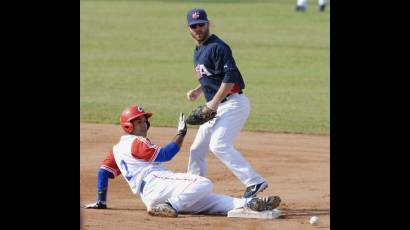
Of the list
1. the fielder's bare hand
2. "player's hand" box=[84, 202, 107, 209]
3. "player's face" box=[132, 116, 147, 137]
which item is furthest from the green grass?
"player's face" box=[132, 116, 147, 137]

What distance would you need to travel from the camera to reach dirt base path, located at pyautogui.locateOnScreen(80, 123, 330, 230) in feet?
25.0

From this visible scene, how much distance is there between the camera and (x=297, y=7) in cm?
3322

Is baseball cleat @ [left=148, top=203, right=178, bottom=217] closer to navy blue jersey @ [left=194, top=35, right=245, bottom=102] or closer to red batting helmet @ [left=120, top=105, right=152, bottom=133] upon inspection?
red batting helmet @ [left=120, top=105, right=152, bottom=133]

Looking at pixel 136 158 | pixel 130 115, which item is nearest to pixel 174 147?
pixel 136 158

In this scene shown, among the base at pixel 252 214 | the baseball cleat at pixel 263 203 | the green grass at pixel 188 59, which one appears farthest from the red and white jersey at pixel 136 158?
the green grass at pixel 188 59

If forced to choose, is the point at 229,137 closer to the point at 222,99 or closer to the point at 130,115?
the point at 222,99

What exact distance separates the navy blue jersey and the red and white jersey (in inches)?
31.4

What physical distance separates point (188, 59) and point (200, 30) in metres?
14.8

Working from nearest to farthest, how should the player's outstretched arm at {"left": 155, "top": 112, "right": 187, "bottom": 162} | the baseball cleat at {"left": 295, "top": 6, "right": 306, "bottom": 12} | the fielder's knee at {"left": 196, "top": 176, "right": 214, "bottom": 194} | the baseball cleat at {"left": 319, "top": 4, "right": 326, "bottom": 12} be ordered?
the player's outstretched arm at {"left": 155, "top": 112, "right": 187, "bottom": 162} < the fielder's knee at {"left": 196, "top": 176, "right": 214, "bottom": 194} < the baseball cleat at {"left": 295, "top": 6, "right": 306, "bottom": 12} < the baseball cleat at {"left": 319, "top": 4, "right": 326, "bottom": 12}

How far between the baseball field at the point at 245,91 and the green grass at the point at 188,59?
0.10ft

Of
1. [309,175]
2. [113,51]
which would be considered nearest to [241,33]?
[113,51]

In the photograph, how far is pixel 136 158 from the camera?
7.96 meters
